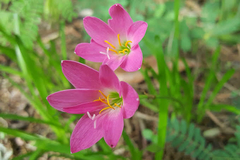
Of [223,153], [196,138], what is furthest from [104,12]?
[223,153]

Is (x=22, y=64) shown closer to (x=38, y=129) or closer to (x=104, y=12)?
(x=38, y=129)

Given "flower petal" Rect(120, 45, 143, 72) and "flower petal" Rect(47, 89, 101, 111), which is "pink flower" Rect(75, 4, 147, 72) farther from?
"flower petal" Rect(47, 89, 101, 111)

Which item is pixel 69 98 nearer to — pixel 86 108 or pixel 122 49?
pixel 86 108

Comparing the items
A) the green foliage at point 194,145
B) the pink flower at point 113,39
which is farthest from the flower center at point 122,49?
the green foliage at point 194,145

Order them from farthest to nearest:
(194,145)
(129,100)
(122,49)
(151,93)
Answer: (151,93) → (194,145) → (122,49) → (129,100)

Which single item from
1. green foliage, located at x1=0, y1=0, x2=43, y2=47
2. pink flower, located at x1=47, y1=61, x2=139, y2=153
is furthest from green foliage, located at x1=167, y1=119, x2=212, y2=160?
green foliage, located at x1=0, y1=0, x2=43, y2=47

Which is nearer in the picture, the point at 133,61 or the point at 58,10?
the point at 133,61

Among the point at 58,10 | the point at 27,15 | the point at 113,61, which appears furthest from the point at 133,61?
the point at 58,10

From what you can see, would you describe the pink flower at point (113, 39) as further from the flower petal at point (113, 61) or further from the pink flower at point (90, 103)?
the pink flower at point (90, 103)
